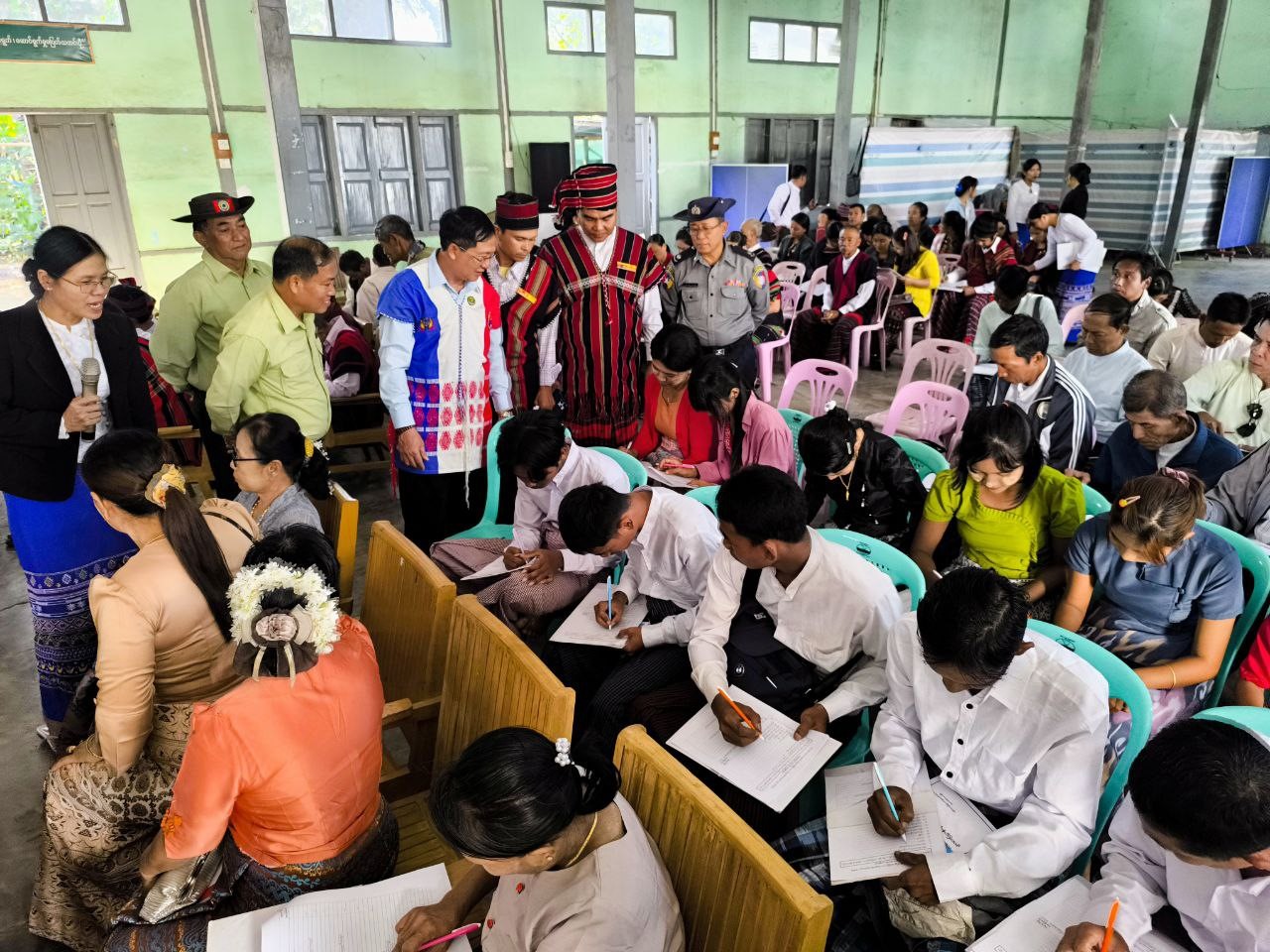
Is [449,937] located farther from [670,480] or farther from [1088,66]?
[1088,66]

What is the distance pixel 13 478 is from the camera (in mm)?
2539

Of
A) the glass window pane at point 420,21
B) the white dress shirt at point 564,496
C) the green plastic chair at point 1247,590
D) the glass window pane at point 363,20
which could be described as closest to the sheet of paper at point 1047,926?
the green plastic chair at point 1247,590

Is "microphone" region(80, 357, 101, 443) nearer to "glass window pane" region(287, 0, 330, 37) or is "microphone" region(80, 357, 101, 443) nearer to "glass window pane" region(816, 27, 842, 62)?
"glass window pane" region(287, 0, 330, 37)

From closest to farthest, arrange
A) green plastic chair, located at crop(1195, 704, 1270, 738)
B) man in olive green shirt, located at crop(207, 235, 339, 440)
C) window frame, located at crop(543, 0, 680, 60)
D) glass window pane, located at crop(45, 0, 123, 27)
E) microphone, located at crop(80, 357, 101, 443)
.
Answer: green plastic chair, located at crop(1195, 704, 1270, 738) → microphone, located at crop(80, 357, 101, 443) → man in olive green shirt, located at crop(207, 235, 339, 440) → glass window pane, located at crop(45, 0, 123, 27) → window frame, located at crop(543, 0, 680, 60)

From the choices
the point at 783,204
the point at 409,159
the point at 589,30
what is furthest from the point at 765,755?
the point at 589,30

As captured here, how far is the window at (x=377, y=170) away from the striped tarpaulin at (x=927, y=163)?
5.93 meters

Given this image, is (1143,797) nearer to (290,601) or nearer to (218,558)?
(290,601)

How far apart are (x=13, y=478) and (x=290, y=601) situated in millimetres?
1596

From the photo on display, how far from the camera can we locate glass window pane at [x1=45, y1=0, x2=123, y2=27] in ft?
23.9

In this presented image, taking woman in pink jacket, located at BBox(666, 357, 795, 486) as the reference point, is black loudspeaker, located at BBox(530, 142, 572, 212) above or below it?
above

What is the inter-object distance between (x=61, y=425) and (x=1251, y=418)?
4391 millimetres

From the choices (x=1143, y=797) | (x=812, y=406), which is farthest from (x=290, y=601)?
(x=812, y=406)

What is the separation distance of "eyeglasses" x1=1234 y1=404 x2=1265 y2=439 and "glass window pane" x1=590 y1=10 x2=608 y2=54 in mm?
8710

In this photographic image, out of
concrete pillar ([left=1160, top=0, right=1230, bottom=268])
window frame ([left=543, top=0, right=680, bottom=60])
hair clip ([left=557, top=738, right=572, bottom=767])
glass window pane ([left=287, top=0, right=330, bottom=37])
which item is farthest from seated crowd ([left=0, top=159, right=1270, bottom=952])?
concrete pillar ([left=1160, top=0, right=1230, bottom=268])
